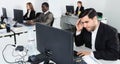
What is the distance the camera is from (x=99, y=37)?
1766 mm

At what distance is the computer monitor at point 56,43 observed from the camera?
112 centimetres

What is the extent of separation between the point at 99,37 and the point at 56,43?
711 mm

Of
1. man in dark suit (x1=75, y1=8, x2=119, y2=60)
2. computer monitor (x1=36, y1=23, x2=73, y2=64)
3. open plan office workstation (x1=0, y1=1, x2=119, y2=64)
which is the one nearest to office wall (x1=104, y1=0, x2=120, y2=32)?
open plan office workstation (x1=0, y1=1, x2=119, y2=64)

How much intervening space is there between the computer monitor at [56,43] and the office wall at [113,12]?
495 cm

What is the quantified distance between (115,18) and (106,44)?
4598 mm

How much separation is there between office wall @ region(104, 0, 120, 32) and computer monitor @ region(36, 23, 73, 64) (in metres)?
4.95

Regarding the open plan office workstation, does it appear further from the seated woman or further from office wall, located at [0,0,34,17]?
office wall, located at [0,0,34,17]

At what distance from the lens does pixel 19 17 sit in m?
3.55

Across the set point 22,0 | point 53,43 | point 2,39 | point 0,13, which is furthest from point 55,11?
point 53,43

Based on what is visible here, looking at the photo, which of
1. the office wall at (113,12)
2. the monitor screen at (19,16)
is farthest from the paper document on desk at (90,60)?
the office wall at (113,12)

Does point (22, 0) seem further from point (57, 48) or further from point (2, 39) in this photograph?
point (57, 48)

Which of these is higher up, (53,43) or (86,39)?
(53,43)

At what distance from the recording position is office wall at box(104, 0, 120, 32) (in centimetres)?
585

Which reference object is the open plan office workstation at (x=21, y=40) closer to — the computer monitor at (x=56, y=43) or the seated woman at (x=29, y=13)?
the computer monitor at (x=56, y=43)
